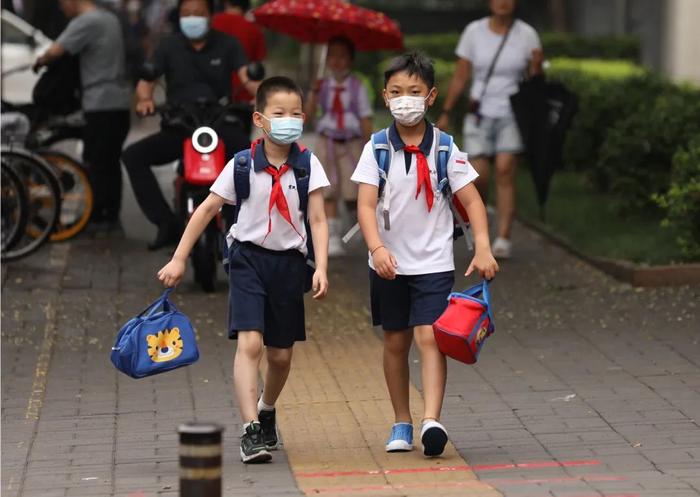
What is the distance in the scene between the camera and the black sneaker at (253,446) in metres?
6.78

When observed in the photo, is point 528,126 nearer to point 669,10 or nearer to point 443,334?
point 443,334

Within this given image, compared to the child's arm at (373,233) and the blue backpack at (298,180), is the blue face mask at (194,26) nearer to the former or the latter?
the blue backpack at (298,180)

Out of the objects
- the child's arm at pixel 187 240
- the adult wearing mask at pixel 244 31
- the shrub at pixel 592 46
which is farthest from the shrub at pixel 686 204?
the shrub at pixel 592 46

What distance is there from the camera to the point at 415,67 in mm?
6949

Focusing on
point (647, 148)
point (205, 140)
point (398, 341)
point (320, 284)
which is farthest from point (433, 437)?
point (647, 148)

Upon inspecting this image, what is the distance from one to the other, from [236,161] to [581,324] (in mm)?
3599

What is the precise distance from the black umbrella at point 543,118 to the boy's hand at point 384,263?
5463 mm

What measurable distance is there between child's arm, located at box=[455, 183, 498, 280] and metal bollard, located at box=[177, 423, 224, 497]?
228 centimetres

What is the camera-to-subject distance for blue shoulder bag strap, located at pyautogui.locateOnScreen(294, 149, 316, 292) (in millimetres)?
6961

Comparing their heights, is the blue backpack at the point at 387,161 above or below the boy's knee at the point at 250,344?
above

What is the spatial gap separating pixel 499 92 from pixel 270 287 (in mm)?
5539

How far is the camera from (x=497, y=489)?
6.22 meters

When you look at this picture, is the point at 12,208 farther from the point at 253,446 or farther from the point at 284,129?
the point at 253,446

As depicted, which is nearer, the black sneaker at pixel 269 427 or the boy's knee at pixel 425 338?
the boy's knee at pixel 425 338
